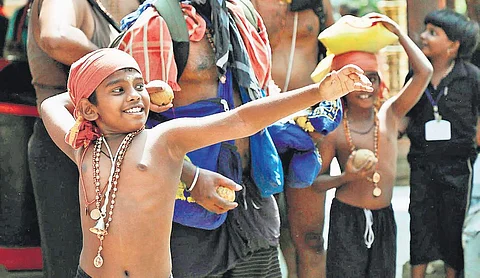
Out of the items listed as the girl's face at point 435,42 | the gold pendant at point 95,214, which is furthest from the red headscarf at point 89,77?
the girl's face at point 435,42

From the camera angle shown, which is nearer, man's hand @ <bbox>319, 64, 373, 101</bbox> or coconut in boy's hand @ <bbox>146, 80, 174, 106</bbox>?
man's hand @ <bbox>319, 64, 373, 101</bbox>

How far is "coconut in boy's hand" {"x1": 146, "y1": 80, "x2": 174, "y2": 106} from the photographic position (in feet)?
10.0

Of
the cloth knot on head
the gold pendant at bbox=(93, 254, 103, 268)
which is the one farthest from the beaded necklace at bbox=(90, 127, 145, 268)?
the cloth knot on head

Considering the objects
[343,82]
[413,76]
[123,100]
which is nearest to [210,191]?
[123,100]

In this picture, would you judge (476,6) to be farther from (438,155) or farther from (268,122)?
(268,122)

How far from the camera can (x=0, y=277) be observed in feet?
14.1

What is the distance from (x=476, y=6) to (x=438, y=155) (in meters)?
0.76

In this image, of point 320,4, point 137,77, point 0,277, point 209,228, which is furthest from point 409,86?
point 0,277

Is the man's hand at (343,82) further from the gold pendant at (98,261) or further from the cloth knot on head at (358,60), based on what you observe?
the cloth knot on head at (358,60)

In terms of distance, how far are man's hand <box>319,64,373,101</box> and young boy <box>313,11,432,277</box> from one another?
64.1 inches

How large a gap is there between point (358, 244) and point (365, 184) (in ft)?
0.95

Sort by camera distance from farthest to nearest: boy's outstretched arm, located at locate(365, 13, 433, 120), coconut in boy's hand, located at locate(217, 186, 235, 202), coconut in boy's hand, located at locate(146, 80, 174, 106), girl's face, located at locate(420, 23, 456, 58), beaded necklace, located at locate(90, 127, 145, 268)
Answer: girl's face, located at locate(420, 23, 456, 58) < boy's outstretched arm, located at locate(365, 13, 433, 120) < coconut in boy's hand, located at locate(217, 186, 235, 202) < coconut in boy's hand, located at locate(146, 80, 174, 106) < beaded necklace, located at locate(90, 127, 145, 268)

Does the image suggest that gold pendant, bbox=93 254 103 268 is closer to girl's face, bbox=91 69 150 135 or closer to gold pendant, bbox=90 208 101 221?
gold pendant, bbox=90 208 101 221

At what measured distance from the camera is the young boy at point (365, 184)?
420cm
